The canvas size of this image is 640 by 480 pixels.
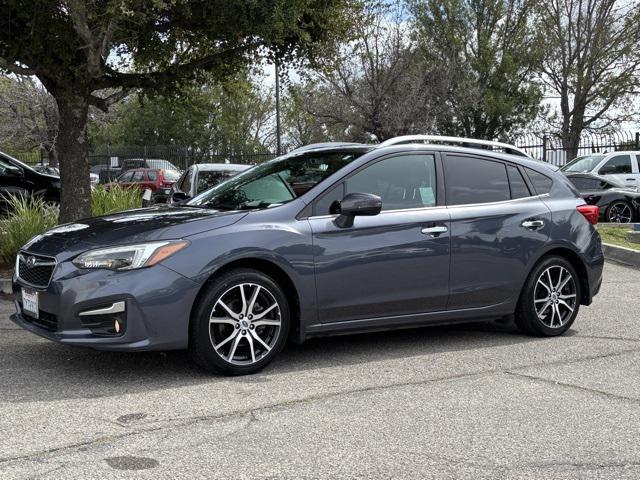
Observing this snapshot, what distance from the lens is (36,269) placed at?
549cm

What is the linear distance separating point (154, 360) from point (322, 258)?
1.50 metres

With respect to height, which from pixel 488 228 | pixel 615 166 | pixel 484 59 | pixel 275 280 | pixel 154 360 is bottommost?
pixel 154 360

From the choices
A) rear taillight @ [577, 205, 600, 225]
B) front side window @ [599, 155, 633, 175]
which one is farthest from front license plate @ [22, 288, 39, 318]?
front side window @ [599, 155, 633, 175]

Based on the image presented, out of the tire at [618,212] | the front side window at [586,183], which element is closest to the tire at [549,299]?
the tire at [618,212]

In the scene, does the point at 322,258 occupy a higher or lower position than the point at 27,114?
lower

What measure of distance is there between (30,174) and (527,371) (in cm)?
1132

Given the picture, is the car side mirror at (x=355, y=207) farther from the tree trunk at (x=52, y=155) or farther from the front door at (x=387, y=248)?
the tree trunk at (x=52, y=155)

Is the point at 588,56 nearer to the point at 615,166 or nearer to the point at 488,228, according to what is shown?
the point at 615,166

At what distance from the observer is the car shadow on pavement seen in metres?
5.12

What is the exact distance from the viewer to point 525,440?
4.21m

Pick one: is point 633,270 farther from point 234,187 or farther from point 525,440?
point 525,440

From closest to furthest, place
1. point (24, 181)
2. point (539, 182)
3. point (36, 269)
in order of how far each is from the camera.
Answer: point (36, 269) < point (539, 182) < point (24, 181)

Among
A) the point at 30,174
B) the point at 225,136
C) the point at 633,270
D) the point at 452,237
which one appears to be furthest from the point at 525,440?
the point at 225,136

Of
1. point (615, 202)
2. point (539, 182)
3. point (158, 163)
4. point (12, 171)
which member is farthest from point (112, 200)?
point (158, 163)
